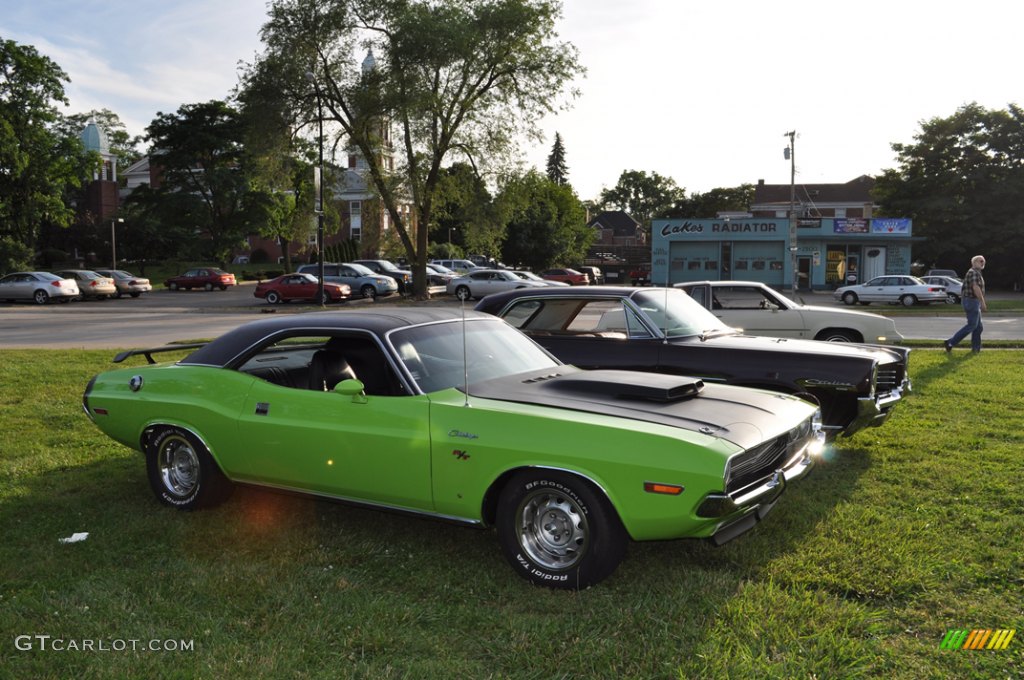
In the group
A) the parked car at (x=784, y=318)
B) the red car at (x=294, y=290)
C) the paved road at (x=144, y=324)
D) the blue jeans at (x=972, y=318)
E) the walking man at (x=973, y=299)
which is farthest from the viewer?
the red car at (x=294, y=290)

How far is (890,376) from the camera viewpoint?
7.10 meters

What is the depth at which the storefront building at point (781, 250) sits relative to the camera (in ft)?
162

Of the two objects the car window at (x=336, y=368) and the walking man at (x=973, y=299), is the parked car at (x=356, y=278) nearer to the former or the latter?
the walking man at (x=973, y=299)

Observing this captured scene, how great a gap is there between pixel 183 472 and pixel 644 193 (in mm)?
143874

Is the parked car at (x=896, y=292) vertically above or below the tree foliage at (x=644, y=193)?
below

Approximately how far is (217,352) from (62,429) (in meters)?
3.71

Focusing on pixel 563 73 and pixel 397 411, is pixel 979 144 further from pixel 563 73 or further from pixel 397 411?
pixel 397 411

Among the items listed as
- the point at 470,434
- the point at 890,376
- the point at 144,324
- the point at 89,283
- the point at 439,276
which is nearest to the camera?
the point at 470,434

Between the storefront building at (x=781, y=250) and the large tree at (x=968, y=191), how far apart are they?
24.6ft

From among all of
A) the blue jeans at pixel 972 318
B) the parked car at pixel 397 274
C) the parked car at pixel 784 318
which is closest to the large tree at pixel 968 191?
the parked car at pixel 397 274

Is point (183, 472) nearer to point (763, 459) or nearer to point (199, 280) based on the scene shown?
point (763, 459)

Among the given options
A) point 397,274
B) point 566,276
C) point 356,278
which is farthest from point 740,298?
point 566,276

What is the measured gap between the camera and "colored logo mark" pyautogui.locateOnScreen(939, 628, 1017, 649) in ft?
11.5

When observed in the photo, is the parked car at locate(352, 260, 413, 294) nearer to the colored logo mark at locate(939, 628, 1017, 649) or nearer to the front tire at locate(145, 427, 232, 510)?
the front tire at locate(145, 427, 232, 510)
